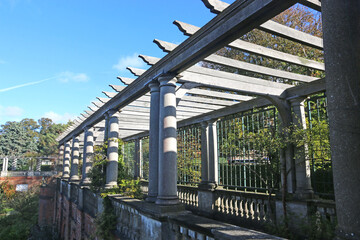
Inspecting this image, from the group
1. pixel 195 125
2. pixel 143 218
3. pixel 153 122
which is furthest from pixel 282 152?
pixel 195 125

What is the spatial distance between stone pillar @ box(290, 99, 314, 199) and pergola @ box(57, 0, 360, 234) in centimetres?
3

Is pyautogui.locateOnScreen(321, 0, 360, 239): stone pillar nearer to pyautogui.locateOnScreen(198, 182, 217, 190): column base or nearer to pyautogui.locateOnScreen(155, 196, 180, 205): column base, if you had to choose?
pyautogui.locateOnScreen(155, 196, 180, 205): column base

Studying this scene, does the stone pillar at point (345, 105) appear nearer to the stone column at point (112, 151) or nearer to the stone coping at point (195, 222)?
the stone coping at point (195, 222)

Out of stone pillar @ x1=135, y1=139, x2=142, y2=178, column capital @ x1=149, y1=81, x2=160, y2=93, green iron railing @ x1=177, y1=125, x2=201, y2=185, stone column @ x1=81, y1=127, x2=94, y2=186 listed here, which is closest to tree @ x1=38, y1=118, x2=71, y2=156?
stone pillar @ x1=135, y1=139, x2=142, y2=178

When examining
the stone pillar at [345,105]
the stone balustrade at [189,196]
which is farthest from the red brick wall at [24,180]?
the stone pillar at [345,105]

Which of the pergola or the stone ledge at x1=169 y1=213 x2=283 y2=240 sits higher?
the pergola

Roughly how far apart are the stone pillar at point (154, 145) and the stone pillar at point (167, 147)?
1.83 ft

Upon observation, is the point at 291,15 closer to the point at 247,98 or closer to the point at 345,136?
the point at 247,98

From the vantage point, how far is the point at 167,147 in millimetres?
6711

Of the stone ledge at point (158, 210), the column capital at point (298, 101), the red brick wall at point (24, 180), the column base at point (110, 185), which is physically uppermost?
the column capital at point (298, 101)

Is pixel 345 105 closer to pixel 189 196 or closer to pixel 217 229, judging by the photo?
pixel 217 229

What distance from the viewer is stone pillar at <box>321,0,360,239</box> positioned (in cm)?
273

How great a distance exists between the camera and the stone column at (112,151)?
10742 mm

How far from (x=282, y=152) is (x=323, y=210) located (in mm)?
1867
